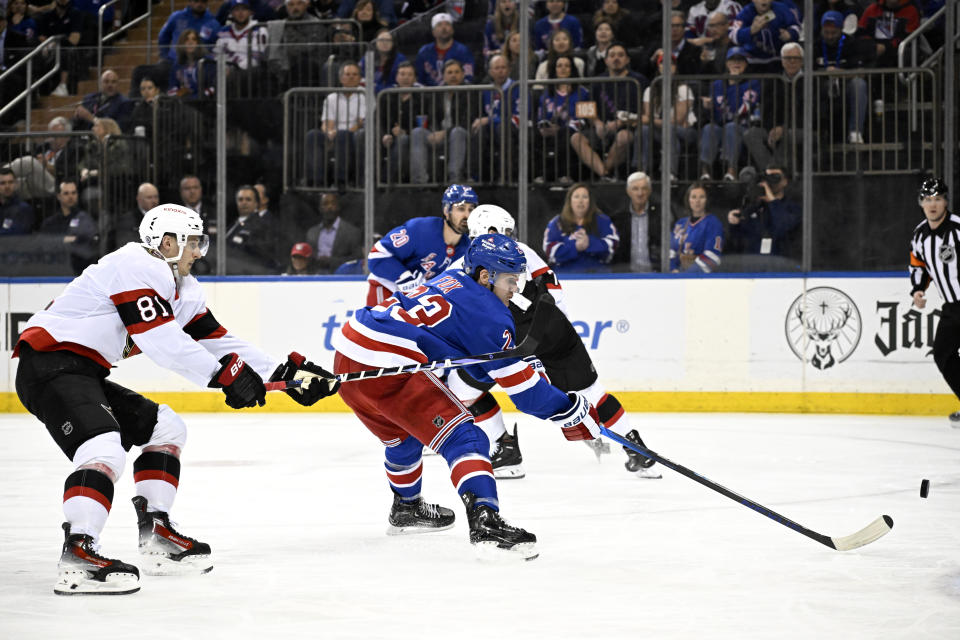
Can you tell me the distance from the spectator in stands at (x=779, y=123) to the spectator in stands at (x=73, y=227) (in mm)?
4660

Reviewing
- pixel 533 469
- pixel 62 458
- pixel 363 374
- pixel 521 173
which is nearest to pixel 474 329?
pixel 363 374

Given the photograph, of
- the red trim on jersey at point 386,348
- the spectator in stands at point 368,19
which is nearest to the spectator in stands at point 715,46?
the spectator in stands at point 368,19

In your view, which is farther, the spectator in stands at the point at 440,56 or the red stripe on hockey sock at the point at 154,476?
the spectator in stands at the point at 440,56

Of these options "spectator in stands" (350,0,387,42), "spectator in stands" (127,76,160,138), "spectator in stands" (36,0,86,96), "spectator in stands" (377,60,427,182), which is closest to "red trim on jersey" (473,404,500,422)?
"spectator in stands" (377,60,427,182)

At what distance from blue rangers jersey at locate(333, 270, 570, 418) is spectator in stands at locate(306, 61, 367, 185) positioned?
4.78 metres

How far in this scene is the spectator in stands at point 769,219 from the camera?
322 inches

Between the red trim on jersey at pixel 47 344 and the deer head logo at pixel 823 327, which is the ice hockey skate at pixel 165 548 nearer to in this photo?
the red trim on jersey at pixel 47 344

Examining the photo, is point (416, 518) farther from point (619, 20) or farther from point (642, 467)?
point (619, 20)

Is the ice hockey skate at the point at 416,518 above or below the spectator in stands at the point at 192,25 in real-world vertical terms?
below

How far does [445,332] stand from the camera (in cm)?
386

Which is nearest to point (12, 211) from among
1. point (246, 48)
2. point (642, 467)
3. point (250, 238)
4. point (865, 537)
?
point (250, 238)

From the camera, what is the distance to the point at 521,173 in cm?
852

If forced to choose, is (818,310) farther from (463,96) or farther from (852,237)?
(463,96)

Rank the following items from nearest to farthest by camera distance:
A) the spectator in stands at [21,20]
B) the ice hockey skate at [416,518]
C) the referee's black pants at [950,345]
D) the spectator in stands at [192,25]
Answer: the ice hockey skate at [416,518], the referee's black pants at [950,345], the spectator in stands at [192,25], the spectator in stands at [21,20]
